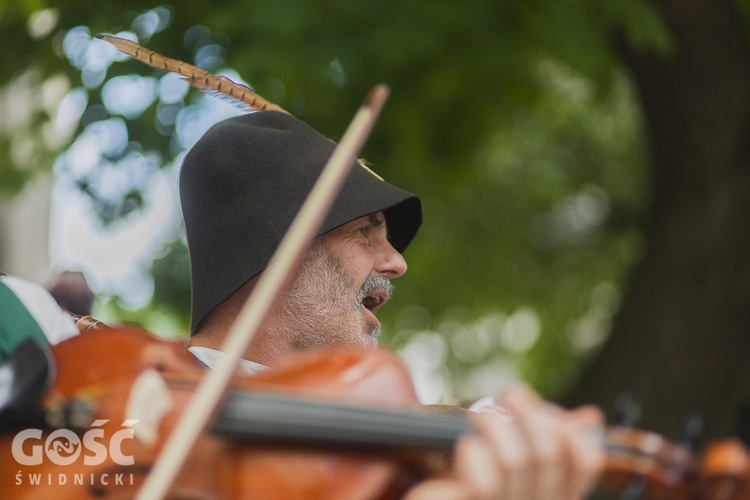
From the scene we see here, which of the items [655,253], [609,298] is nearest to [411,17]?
[655,253]

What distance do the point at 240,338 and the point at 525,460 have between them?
47 centimetres

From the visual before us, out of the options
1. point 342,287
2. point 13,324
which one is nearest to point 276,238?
point 342,287

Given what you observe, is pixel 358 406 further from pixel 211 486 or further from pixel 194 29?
pixel 194 29

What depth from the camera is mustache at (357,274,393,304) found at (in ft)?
9.81

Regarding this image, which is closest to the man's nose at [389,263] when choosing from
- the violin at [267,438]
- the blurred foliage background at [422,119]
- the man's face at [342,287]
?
the man's face at [342,287]

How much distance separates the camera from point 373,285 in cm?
304

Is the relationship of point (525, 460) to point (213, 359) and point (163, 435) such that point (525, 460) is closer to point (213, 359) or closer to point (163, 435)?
point (163, 435)

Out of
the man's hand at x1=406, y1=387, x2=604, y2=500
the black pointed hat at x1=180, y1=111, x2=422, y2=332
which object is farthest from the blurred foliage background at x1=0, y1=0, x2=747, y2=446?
the man's hand at x1=406, y1=387, x2=604, y2=500

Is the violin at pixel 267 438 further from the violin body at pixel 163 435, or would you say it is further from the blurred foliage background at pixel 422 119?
the blurred foliage background at pixel 422 119

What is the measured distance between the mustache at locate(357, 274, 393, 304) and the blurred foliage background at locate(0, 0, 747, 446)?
154 centimetres

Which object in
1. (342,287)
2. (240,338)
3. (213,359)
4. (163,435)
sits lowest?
(213,359)

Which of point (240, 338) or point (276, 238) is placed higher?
point (240, 338)

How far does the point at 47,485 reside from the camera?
177cm

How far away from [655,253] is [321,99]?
279 cm
